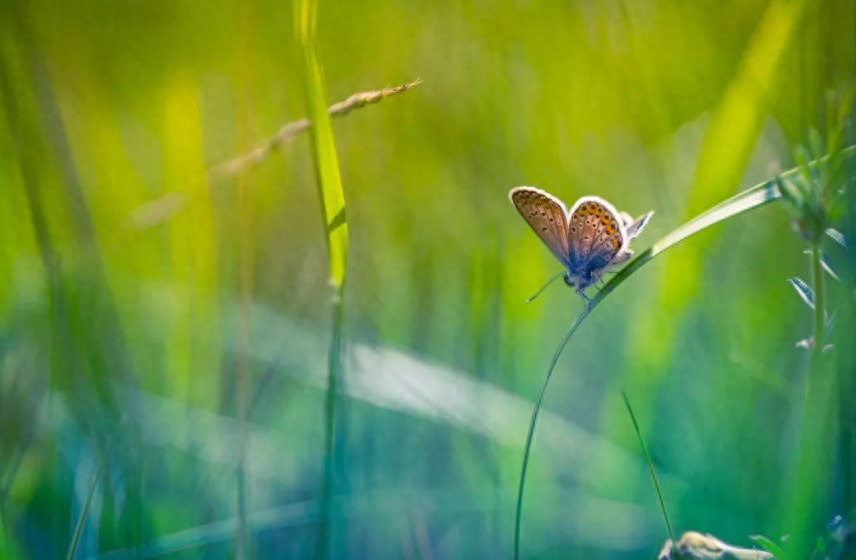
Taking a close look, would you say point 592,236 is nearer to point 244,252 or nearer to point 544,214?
point 544,214

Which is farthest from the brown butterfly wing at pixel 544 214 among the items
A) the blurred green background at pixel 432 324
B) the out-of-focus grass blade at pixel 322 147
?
the out-of-focus grass blade at pixel 322 147

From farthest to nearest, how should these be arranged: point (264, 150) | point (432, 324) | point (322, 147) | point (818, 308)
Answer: point (432, 324) < point (264, 150) < point (322, 147) < point (818, 308)

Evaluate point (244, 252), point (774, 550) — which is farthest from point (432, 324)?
point (774, 550)

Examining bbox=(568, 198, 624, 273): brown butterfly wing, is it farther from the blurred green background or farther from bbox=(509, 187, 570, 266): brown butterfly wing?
the blurred green background

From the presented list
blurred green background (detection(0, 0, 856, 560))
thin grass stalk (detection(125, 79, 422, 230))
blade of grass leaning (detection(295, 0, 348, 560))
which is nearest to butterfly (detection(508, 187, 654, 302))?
blurred green background (detection(0, 0, 856, 560))

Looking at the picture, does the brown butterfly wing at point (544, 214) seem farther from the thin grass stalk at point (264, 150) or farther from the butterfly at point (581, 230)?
the thin grass stalk at point (264, 150)
